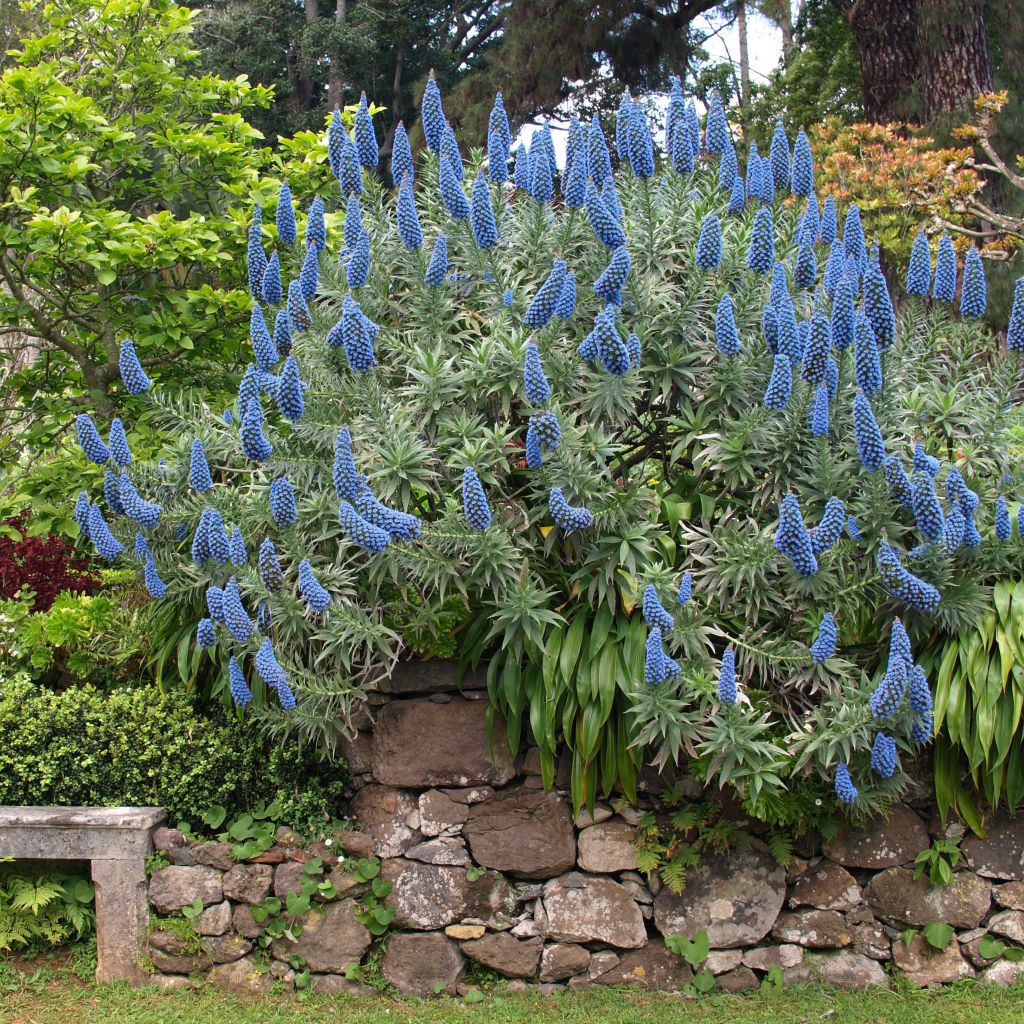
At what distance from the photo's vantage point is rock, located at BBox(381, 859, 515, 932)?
466 cm

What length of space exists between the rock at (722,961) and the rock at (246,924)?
1889 mm

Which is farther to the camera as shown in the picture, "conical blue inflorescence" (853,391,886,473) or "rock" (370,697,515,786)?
"rock" (370,697,515,786)

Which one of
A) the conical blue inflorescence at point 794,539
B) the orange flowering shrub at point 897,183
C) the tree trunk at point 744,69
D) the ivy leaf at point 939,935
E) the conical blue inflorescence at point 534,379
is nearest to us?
the conical blue inflorescence at point 794,539

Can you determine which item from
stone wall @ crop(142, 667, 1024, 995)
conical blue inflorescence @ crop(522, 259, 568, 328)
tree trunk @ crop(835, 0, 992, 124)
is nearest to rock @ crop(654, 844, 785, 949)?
stone wall @ crop(142, 667, 1024, 995)

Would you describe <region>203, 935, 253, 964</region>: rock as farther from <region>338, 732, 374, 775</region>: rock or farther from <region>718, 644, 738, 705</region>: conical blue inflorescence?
<region>718, 644, 738, 705</region>: conical blue inflorescence

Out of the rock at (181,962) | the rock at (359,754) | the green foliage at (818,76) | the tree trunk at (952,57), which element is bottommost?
the rock at (181,962)

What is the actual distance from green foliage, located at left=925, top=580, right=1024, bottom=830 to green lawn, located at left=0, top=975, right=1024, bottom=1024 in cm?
75

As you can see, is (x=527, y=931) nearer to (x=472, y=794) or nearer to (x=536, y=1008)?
(x=536, y=1008)

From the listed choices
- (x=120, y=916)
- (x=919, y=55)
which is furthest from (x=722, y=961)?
A: (x=919, y=55)

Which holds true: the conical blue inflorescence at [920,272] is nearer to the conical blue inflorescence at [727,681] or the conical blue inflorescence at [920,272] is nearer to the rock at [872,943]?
the conical blue inflorescence at [727,681]

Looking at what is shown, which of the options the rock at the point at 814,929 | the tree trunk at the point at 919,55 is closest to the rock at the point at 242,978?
the rock at the point at 814,929

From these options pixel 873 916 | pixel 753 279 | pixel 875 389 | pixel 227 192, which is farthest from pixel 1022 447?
pixel 227 192

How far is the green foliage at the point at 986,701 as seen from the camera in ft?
14.0

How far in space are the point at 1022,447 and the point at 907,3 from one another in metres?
9.26
